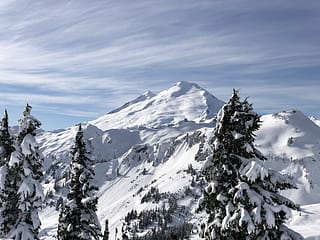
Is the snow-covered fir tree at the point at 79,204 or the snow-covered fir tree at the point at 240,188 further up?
the snow-covered fir tree at the point at 240,188

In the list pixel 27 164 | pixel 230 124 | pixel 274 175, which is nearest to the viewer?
pixel 274 175

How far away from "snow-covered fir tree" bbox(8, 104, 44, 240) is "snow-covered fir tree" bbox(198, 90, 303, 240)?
10498mm

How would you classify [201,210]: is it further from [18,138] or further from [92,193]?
[18,138]

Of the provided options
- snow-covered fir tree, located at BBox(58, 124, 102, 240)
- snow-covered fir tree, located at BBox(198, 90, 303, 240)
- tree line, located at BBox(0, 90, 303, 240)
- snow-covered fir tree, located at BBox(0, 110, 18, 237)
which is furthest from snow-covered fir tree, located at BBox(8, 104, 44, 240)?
snow-covered fir tree, located at BBox(198, 90, 303, 240)

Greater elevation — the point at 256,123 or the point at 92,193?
the point at 256,123

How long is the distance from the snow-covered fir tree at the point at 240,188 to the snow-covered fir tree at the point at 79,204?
30.2 feet

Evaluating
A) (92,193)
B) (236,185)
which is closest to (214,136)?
(236,185)

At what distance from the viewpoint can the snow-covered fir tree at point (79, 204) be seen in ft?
78.7

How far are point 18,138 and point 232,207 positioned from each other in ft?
47.3

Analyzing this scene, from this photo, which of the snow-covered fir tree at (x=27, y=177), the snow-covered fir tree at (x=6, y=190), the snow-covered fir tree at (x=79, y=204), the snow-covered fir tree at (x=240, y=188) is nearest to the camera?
the snow-covered fir tree at (x=240, y=188)

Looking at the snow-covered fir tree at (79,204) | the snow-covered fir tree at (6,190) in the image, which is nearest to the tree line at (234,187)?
the snow-covered fir tree at (6,190)

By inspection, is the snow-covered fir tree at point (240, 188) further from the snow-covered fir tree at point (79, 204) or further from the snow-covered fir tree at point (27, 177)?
the snow-covered fir tree at point (27, 177)

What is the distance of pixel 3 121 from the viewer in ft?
80.0

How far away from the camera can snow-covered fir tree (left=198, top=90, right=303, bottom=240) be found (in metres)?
14.6
